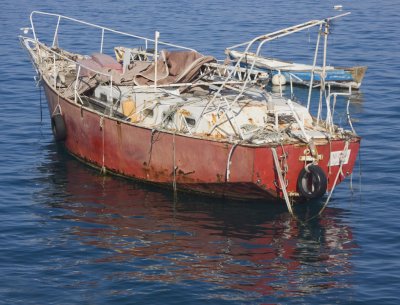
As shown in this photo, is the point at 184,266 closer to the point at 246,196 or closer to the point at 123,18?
the point at 246,196

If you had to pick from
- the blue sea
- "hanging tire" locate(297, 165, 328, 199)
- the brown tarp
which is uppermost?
the brown tarp

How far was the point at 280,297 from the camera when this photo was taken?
1988cm

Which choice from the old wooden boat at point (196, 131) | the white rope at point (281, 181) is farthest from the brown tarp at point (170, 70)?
the white rope at point (281, 181)

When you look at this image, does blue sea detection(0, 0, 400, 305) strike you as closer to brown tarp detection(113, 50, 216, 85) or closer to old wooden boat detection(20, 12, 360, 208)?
old wooden boat detection(20, 12, 360, 208)

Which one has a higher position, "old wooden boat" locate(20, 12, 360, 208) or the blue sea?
"old wooden boat" locate(20, 12, 360, 208)

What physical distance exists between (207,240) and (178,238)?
2.24 ft

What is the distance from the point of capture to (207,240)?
75.5 ft

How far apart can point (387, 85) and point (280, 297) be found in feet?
76.1

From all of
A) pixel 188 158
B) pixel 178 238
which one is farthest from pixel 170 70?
pixel 178 238

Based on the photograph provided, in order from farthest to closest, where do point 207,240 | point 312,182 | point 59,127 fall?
point 59,127 < point 312,182 < point 207,240

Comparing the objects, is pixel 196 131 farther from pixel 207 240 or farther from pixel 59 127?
pixel 59 127

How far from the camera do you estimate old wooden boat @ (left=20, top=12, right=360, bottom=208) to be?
23.7 metres

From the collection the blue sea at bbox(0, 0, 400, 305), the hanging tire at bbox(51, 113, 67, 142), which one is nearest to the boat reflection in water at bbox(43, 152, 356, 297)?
the blue sea at bbox(0, 0, 400, 305)

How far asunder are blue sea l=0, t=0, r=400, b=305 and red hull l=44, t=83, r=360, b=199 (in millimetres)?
528
